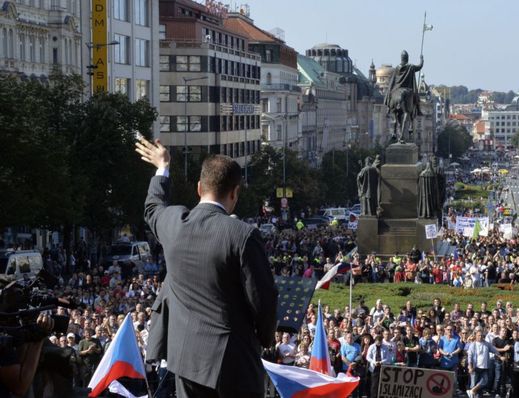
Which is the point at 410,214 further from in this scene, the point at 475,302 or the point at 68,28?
the point at 68,28

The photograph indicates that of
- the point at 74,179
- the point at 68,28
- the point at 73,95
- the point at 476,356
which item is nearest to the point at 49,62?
the point at 68,28

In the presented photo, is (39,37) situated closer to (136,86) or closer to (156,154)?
(136,86)

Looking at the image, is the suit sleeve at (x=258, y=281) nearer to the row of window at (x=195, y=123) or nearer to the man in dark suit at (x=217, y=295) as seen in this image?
the man in dark suit at (x=217, y=295)

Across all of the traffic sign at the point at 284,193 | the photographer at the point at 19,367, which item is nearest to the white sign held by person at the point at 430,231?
the photographer at the point at 19,367

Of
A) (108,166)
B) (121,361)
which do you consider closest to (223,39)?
(108,166)

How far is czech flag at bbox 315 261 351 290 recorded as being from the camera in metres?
26.1

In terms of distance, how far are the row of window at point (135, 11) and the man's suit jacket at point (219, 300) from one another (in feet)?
226

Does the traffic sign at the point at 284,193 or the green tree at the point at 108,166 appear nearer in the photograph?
the green tree at the point at 108,166

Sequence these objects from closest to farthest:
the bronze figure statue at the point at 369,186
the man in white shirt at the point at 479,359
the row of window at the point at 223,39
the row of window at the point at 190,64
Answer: the man in white shirt at the point at 479,359 < the bronze figure statue at the point at 369,186 < the row of window at the point at 190,64 < the row of window at the point at 223,39

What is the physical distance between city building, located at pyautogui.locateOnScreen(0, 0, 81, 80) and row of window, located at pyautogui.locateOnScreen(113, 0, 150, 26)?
6.08 m

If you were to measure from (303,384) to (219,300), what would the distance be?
8617mm

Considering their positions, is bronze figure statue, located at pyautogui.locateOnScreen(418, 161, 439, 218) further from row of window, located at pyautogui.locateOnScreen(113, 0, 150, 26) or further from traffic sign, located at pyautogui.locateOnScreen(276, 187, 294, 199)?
traffic sign, located at pyautogui.locateOnScreen(276, 187, 294, 199)

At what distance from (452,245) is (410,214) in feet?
17.4

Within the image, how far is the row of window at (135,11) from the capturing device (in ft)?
247
